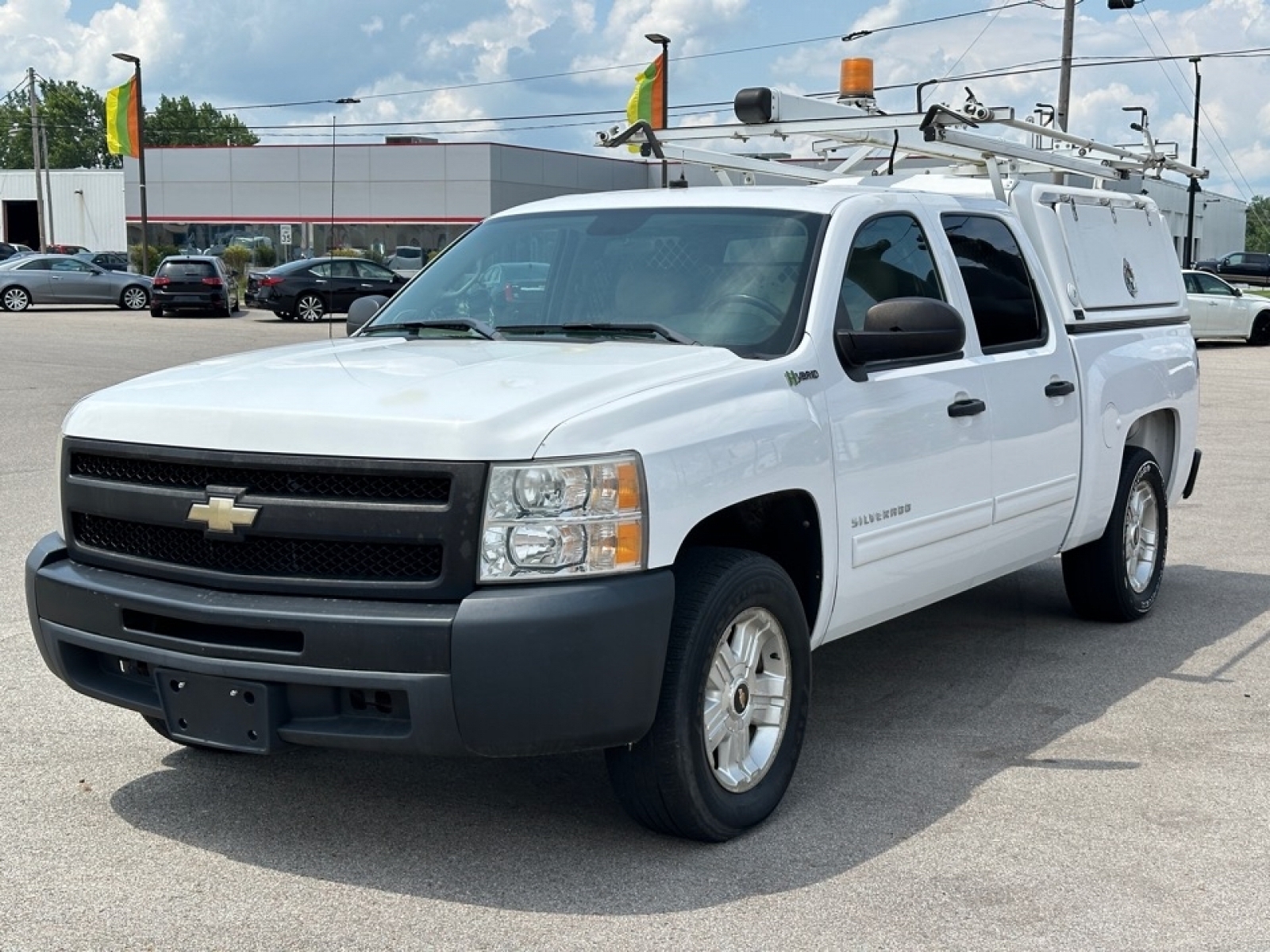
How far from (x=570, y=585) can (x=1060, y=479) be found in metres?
3.16

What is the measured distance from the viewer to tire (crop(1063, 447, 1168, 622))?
7316mm

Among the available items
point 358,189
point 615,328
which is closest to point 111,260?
point 358,189

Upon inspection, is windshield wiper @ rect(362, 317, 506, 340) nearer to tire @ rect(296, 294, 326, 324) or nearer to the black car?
the black car

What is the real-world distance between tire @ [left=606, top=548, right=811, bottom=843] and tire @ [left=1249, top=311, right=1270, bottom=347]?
2850cm

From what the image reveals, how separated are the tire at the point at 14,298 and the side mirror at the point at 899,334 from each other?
36187 mm

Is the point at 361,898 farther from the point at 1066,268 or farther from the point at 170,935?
the point at 1066,268

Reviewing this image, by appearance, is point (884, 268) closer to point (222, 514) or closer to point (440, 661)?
point (440, 661)

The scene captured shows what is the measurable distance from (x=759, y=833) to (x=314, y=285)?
32214mm

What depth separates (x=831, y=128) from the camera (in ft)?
23.5

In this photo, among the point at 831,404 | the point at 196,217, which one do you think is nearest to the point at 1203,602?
the point at 831,404

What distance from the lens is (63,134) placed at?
6122 inches

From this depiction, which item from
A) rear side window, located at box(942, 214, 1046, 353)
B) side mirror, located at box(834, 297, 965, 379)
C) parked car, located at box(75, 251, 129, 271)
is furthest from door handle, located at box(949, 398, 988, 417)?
parked car, located at box(75, 251, 129, 271)

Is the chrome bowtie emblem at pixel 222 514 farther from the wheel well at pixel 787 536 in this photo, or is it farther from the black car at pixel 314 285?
the black car at pixel 314 285

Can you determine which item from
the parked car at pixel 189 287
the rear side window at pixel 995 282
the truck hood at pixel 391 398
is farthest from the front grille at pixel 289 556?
the parked car at pixel 189 287
